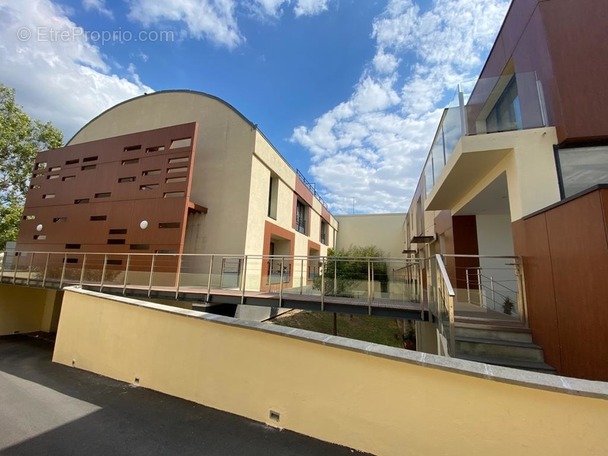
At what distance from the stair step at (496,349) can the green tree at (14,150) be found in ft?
77.0

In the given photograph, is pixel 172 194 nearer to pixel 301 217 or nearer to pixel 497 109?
pixel 301 217

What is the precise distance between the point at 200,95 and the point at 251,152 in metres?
4.27

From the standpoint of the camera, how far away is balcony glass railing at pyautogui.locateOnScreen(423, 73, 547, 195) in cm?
479

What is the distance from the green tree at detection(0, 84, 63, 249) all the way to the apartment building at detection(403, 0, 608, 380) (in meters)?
23.6

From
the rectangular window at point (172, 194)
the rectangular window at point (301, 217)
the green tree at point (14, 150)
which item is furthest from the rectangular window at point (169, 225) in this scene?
the green tree at point (14, 150)

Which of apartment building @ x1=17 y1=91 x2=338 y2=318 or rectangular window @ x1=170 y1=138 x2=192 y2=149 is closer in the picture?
apartment building @ x1=17 y1=91 x2=338 y2=318

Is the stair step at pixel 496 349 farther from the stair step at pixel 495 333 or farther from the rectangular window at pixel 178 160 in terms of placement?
the rectangular window at pixel 178 160

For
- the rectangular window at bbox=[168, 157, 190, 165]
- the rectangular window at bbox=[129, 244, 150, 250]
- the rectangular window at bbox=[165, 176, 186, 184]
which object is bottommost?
the rectangular window at bbox=[129, 244, 150, 250]

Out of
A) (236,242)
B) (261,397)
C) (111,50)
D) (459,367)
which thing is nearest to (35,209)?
(111,50)

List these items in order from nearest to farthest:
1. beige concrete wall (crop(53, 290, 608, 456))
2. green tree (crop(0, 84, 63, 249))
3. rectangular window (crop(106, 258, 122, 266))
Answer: beige concrete wall (crop(53, 290, 608, 456))
rectangular window (crop(106, 258, 122, 266))
green tree (crop(0, 84, 63, 249))

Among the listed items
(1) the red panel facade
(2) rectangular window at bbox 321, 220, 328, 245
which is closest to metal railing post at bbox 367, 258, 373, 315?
(1) the red panel facade

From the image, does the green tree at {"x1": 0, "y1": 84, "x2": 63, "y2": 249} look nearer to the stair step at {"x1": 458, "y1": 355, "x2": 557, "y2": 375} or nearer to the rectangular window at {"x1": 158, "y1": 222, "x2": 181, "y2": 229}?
the rectangular window at {"x1": 158, "y1": 222, "x2": 181, "y2": 229}

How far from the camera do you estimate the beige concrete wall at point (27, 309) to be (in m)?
10.0

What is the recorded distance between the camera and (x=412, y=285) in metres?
6.46
